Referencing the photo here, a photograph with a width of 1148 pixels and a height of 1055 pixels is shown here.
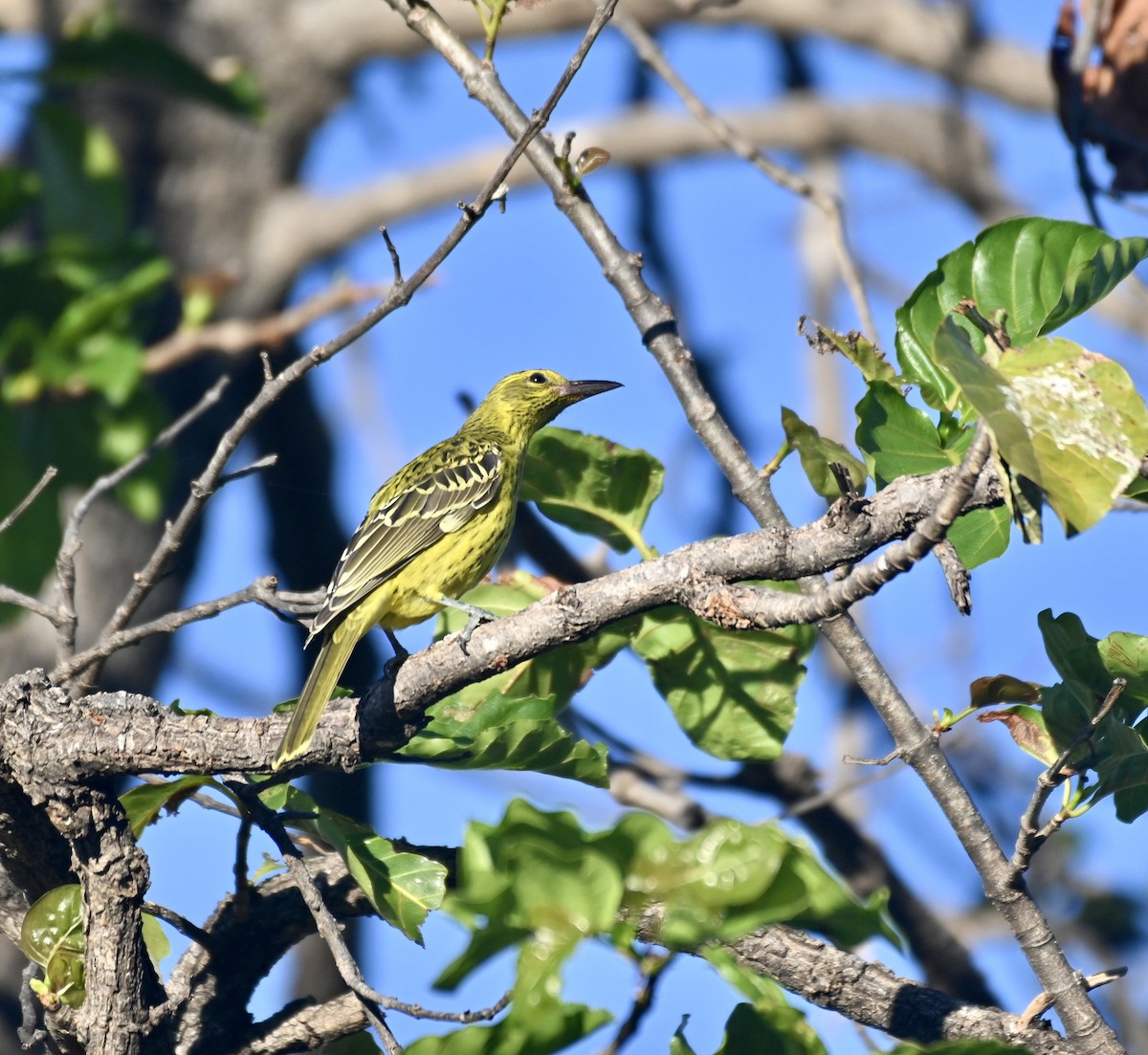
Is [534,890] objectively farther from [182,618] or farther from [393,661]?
[393,661]

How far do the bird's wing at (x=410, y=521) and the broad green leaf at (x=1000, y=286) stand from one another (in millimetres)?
1952

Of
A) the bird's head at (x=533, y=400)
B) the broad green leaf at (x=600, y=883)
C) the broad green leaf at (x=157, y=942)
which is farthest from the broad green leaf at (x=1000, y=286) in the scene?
the bird's head at (x=533, y=400)

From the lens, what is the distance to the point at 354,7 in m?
9.27

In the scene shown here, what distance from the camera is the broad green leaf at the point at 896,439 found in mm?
2500

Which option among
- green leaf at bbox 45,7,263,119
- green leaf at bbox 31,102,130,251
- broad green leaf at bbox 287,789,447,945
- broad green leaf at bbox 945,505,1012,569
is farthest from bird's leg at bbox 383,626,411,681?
green leaf at bbox 45,7,263,119

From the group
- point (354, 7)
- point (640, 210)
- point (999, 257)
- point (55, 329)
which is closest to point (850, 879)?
point (999, 257)

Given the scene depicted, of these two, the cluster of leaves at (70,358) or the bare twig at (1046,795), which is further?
the cluster of leaves at (70,358)

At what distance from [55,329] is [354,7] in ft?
17.6

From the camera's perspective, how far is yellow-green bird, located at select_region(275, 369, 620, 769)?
4.12 m

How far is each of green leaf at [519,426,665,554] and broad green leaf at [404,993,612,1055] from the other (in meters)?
1.58

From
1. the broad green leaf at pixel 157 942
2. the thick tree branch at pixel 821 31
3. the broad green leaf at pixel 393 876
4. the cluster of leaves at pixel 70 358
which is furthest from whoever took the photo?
the thick tree branch at pixel 821 31

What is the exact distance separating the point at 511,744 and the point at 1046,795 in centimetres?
102

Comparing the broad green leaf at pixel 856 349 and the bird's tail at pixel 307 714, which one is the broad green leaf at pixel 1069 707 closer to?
the broad green leaf at pixel 856 349

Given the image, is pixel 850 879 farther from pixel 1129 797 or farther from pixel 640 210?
pixel 640 210
